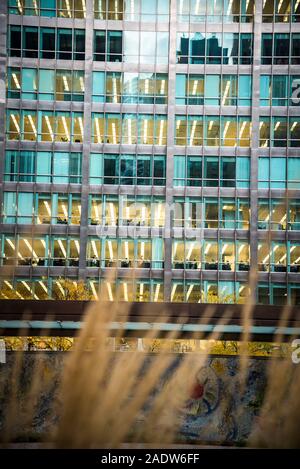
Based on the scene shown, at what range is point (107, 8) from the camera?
43500mm

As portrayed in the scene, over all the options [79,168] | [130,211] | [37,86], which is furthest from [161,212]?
[37,86]

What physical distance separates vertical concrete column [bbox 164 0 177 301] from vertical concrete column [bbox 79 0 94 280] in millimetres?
5248

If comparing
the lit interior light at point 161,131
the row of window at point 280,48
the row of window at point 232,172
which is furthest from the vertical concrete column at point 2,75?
the row of window at point 280,48

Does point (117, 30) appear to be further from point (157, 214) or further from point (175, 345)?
point (175, 345)

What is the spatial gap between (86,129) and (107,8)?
857cm

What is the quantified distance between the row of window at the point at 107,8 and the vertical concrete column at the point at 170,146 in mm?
1055

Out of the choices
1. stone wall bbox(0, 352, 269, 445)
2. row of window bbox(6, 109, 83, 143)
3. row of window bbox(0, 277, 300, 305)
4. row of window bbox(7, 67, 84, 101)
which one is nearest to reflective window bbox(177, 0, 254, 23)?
row of window bbox(7, 67, 84, 101)

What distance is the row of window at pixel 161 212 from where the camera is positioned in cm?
4156

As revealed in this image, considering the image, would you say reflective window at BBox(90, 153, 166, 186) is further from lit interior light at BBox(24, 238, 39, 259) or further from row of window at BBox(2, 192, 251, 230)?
lit interior light at BBox(24, 238, 39, 259)

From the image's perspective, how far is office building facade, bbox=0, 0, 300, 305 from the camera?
41.3 m

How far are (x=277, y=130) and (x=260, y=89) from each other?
2.97 metres

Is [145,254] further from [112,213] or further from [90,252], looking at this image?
[90,252]

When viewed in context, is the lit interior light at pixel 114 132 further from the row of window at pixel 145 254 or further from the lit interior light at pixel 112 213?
the row of window at pixel 145 254
